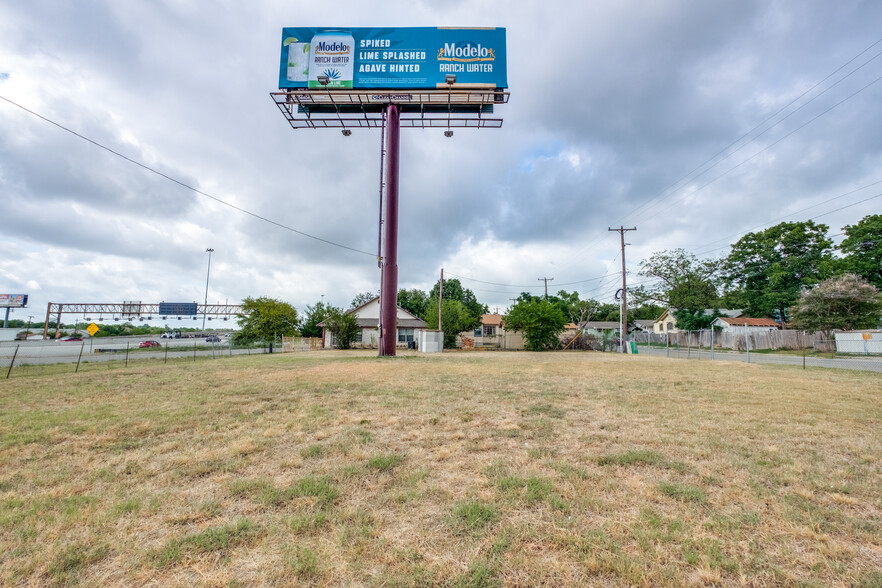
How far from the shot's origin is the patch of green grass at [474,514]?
2584mm

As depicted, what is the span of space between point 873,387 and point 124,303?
79546mm

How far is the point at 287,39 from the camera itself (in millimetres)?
20859

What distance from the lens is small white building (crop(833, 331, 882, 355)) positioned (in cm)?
1986

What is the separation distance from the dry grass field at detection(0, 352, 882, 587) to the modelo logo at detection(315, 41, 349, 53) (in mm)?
21550

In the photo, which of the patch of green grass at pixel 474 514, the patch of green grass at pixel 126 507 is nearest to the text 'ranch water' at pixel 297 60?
the patch of green grass at pixel 126 507

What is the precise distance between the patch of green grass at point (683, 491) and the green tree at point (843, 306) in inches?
1299

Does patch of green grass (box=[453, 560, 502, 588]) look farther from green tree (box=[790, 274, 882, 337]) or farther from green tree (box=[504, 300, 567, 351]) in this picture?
green tree (box=[790, 274, 882, 337])

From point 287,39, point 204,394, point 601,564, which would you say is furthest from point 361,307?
point 601,564

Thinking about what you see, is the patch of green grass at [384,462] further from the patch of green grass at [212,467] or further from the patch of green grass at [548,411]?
the patch of green grass at [548,411]

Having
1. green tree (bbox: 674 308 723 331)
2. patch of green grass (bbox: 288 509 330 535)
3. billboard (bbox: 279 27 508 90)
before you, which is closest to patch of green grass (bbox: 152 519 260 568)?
patch of green grass (bbox: 288 509 330 535)

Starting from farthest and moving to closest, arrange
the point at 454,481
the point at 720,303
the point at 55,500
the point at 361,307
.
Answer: the point at 720,303 → the point at 361,307 → the point at 454,481 → the point at 55,500

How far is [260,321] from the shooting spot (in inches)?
1273

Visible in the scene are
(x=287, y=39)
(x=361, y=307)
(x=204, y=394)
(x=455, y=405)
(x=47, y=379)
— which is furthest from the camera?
(x=361, y=307)

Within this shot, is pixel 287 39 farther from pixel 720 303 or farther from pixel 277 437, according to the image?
pixel 720 303
